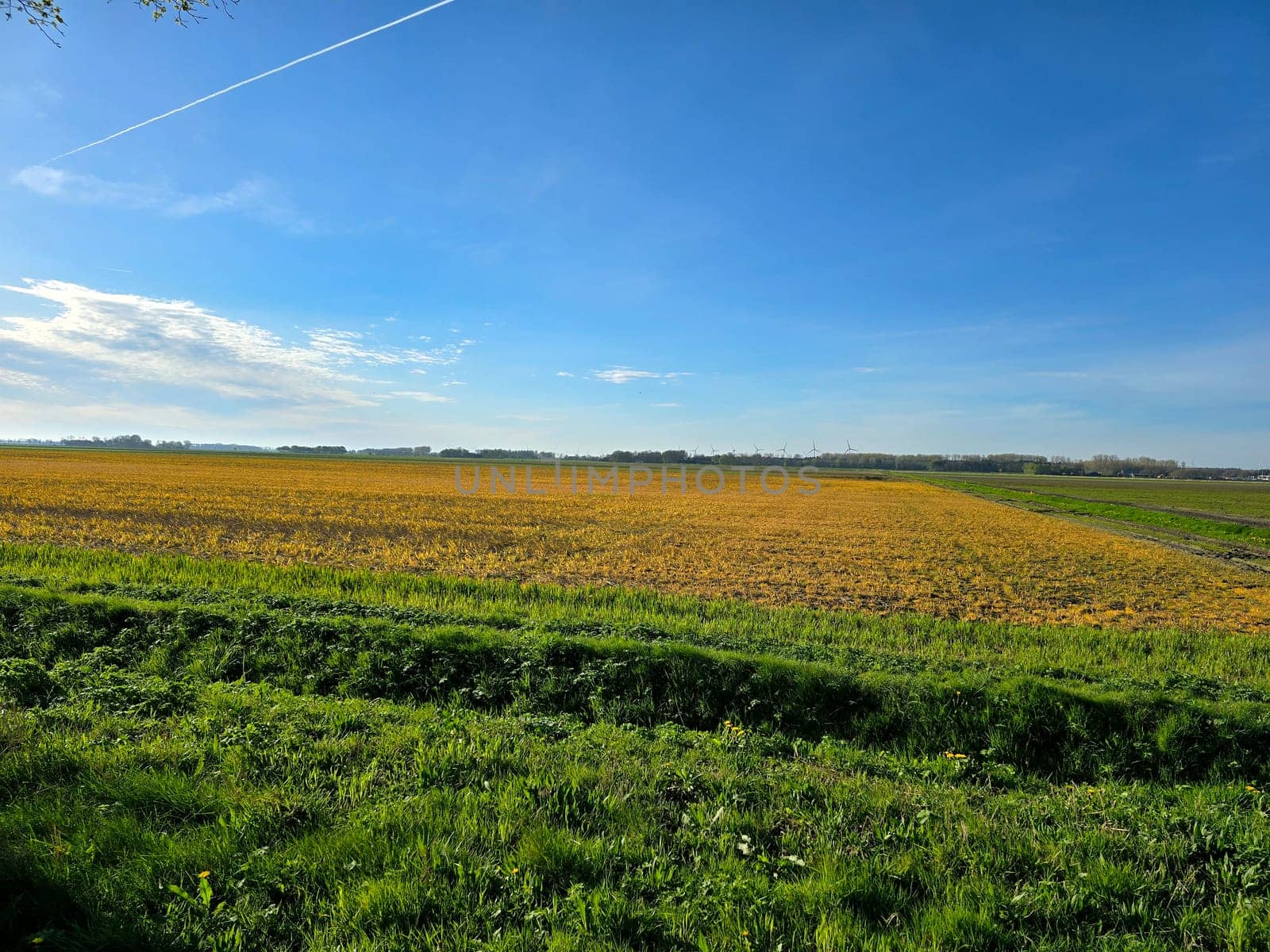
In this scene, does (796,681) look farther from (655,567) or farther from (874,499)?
(874,499)

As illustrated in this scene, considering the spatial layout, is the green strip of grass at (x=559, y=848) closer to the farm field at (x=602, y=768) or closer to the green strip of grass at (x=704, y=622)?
the farm field at (x=602, y=768)

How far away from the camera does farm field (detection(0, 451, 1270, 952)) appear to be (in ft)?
11.0

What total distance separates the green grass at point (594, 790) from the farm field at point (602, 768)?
3 centimetres

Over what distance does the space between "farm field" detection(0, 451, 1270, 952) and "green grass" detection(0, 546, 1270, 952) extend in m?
0.03

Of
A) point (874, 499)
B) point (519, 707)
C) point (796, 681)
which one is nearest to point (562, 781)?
point (519, 707)

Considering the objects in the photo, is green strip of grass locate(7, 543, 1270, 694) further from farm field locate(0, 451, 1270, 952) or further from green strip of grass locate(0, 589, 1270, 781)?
green strip of grass locate(0, 589, 1270, 781)

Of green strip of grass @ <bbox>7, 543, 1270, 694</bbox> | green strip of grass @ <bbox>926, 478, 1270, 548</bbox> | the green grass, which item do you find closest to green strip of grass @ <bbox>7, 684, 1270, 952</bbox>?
the green grass

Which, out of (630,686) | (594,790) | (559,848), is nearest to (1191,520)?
(630,686)

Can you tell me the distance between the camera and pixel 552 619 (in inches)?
390

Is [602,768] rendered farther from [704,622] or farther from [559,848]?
[704,622]

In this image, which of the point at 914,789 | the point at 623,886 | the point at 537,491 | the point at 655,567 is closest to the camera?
the point at 623,886

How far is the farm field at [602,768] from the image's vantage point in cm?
335

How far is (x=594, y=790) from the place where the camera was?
15.2 feet

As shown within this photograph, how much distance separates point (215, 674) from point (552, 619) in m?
4.61
